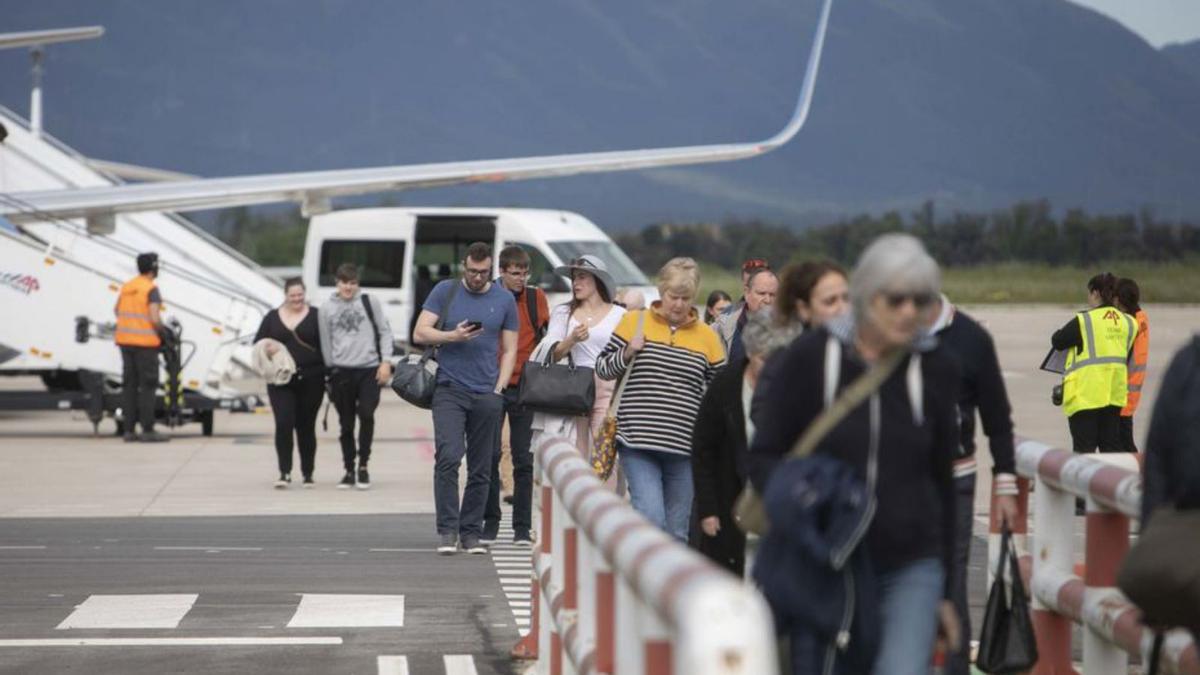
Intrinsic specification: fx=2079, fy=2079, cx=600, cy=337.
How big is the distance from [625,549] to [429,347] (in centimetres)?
780

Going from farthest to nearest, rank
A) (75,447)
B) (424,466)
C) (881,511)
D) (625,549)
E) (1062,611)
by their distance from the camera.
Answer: (75,447) → (424,466) → (1062,611) → (881,511) → (625,549)

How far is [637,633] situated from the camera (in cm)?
459

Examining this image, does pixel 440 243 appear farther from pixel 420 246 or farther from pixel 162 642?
pixel 162 642

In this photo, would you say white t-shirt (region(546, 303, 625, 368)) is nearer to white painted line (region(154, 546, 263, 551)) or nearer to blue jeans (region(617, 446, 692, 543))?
blue jeans (region(617, 446, 692, 543))

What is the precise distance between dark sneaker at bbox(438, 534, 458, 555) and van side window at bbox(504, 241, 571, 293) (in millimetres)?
15674

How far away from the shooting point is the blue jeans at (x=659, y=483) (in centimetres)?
905

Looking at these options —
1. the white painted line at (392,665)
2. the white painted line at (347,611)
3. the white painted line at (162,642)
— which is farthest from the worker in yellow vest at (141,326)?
the white painted line at (392,665)

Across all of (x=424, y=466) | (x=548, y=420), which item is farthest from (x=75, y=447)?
(x=548, y=420)

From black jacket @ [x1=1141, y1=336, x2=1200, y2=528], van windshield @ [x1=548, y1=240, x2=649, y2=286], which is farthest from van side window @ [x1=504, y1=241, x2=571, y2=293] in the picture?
black jacket @ [x1=1141, y1=336, x2=1200, y2=528]

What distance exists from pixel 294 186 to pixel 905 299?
24.5m

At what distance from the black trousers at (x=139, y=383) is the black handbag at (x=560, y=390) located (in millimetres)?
10522

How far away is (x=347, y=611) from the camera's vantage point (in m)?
10.0

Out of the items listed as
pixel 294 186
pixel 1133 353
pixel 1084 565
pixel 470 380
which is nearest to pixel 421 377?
pixel 470 380

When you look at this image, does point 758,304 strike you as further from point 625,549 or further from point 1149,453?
point 625,549
